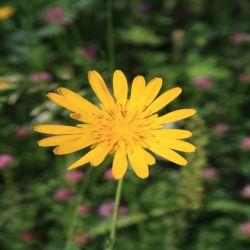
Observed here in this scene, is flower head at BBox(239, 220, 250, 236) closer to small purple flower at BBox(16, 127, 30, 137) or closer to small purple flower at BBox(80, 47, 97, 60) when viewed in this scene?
small purple flower at BBox(16, 127, 30, 137)

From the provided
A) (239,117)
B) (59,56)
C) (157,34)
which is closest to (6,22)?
(59,56)

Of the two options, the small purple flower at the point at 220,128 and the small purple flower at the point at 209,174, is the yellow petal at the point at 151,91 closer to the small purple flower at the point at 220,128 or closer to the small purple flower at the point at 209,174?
the small purple flower at the point at 209,174

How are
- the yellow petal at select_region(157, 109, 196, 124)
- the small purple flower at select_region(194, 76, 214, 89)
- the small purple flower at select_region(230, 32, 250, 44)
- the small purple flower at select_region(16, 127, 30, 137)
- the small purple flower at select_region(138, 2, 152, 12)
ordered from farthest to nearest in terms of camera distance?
the small purple flower at select_region(138, 2, 152, 12) → the small purple flower at select_region(230, 32, 250, 44) → the small purple flower at select_region(194, 76, 214, 89) → the small purple flower at select_region(16, 127, 30, 137) → the yellow petal at select_region(157, 109, 196, 124)

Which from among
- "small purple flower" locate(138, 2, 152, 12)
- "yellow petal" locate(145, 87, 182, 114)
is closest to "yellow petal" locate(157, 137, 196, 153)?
"yellow petal" locate(145, 87, 182, 114)

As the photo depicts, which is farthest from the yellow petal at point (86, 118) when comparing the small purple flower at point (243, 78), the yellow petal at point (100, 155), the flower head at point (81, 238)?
the small purple flower at point (243, 78)

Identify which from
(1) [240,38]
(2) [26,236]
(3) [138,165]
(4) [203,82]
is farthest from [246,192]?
(3) [138,165]

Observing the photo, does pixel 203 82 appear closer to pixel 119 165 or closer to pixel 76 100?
pixel 76 100
